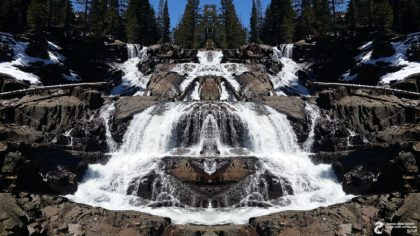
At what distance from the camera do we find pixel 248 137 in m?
27.4

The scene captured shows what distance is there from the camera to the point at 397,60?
41.6 metres

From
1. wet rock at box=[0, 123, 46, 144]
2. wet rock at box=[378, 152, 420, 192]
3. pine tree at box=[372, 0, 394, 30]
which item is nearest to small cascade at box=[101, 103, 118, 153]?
wet rock at box=[0, 123, 46, 144]

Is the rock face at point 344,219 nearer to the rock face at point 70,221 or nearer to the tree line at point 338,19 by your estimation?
the rock face at point 70,221

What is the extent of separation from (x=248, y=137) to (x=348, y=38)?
3302 cm

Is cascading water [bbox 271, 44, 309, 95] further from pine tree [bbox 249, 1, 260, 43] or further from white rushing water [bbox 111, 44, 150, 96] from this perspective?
pine tree [bbox 249, 1, 260, 43]

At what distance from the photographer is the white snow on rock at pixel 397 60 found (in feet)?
126

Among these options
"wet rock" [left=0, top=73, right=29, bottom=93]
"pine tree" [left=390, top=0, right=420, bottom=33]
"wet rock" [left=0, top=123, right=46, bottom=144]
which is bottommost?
"wet rock" [left=0, top=123, right=46, bottom=144]

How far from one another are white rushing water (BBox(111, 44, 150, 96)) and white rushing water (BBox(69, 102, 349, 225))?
15.8 meters

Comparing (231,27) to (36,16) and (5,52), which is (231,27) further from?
(5,52)

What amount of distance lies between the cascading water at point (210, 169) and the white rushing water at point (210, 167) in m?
0.05

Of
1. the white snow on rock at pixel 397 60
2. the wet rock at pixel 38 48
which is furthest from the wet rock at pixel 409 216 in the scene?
the wet rock at pixel 38 48

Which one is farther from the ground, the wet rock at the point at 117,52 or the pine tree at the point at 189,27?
the pine tree at the point at 189,27

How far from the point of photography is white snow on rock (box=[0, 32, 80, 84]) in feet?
129

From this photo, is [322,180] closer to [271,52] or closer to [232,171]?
[232,171]
